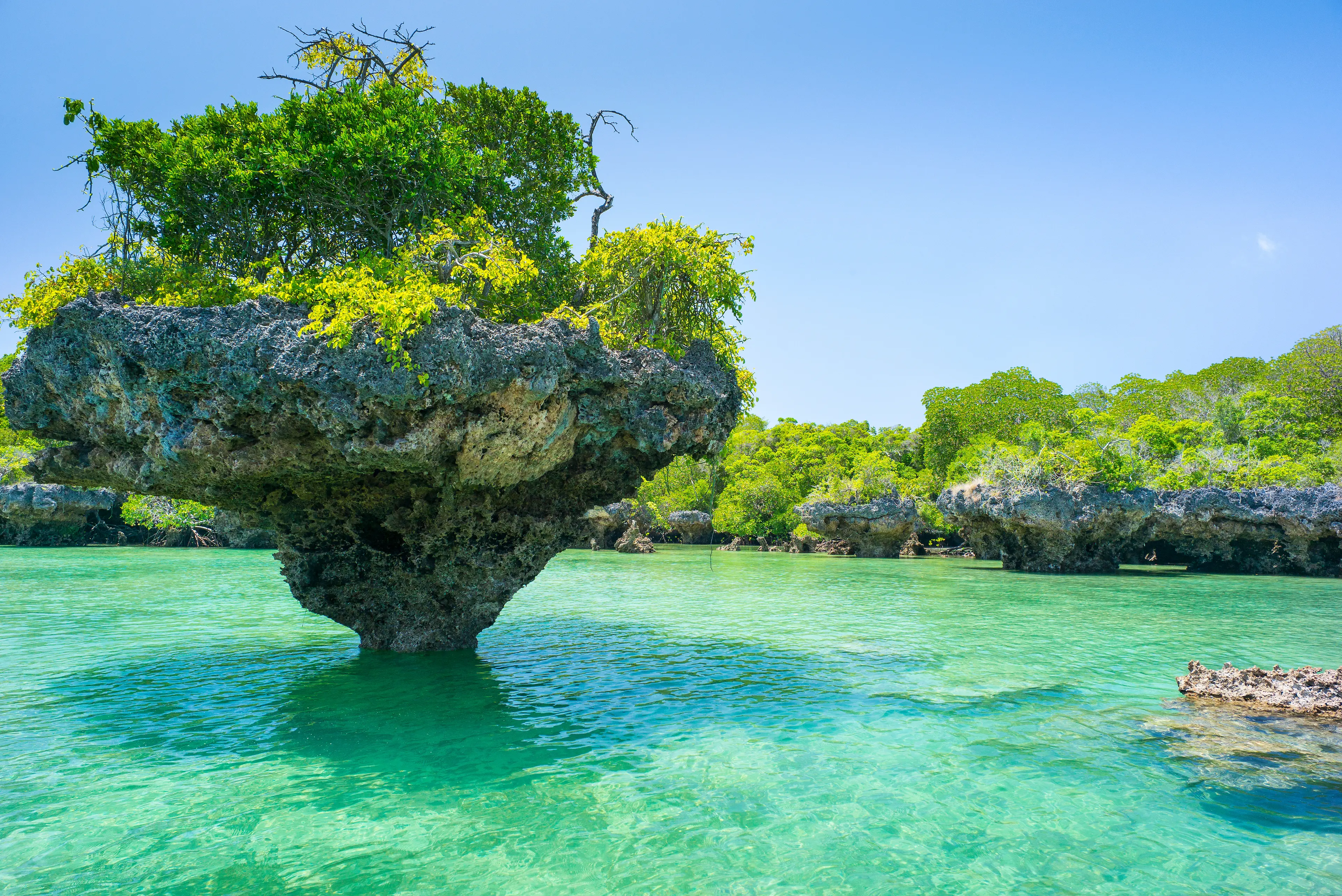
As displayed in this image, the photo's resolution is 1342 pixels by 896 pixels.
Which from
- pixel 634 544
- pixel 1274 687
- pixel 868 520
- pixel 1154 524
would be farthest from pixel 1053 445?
pixel 1274 687

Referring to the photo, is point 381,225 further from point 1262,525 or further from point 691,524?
point 691,524

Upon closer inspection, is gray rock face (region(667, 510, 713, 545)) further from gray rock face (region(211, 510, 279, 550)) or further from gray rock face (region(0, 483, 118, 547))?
gray rock face (region(0, 483, 118, 547))

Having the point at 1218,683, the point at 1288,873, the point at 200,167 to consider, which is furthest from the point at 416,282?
the point at 1218,683

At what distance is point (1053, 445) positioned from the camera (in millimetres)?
36000

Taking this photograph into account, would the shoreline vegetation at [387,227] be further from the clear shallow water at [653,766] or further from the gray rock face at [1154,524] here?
the gray rock face at [1154,524]

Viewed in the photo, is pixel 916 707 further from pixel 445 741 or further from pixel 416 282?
pixel 416 282

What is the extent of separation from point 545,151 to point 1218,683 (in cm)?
1115

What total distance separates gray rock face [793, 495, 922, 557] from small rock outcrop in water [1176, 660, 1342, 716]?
2926 cm

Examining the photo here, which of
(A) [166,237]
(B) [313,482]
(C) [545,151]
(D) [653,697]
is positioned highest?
(C) [545,151]

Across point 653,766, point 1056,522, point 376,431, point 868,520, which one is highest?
point 376,431

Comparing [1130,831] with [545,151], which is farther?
[545,151]

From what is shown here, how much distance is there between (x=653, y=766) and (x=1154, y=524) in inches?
1163

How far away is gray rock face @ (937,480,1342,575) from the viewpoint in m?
26.5

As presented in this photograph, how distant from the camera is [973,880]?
4516mm
